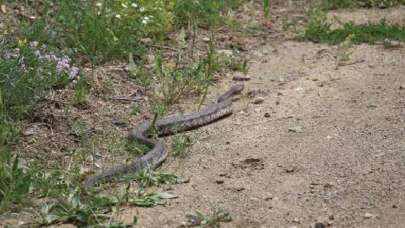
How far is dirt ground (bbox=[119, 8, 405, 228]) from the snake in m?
0.10

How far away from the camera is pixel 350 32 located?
9961mm

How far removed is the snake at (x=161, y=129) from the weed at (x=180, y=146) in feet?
0.31

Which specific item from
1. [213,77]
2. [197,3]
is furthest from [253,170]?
[197,3]

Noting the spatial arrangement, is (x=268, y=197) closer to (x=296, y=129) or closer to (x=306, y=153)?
(x=306, y=153)

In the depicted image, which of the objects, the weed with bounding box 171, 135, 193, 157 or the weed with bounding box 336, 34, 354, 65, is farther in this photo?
the weed with bounding box 336, 34, 354, 65

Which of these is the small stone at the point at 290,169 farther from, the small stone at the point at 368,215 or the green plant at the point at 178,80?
the green plant at the point at 178,80

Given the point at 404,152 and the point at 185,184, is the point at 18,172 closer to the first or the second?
the point at 185,184

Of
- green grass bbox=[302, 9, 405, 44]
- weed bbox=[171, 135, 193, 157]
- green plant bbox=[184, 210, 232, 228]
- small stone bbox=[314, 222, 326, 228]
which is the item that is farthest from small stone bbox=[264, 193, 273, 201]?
green grass bbox=[302, 9, 405, 44]

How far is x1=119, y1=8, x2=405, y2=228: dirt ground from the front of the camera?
566 cm

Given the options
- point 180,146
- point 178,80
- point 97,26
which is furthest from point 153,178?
point 97,26

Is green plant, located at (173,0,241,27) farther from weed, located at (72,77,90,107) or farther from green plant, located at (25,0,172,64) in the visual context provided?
weed, located at (72,77,90,107)

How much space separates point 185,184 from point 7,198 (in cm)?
131

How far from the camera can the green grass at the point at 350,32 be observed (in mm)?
9805

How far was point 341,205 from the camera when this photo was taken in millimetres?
5684
